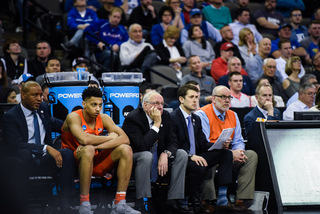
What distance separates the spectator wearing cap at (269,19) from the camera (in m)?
13.2

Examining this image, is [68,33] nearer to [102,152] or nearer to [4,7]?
[4,7]

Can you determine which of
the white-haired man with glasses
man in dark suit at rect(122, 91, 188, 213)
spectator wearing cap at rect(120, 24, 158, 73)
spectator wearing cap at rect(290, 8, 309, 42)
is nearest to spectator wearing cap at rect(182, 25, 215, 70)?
spectator wearing cap at rect(120, 24, 158, 73)

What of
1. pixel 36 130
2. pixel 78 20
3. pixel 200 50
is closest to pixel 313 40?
pixel 200 50

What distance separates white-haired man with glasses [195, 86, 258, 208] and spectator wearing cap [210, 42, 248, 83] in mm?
3388

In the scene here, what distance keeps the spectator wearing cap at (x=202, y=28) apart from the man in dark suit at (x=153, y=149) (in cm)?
526

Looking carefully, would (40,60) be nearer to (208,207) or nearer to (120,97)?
(120,97)

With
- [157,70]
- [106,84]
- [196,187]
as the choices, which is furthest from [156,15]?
[196,187]

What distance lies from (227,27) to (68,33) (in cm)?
335

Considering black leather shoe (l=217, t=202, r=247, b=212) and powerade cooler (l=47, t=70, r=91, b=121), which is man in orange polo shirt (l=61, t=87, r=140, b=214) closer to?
powerade cooler (l=47, t=70, r=91, b=121)

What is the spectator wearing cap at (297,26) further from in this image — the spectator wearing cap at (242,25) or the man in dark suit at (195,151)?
the man in dark suit at (195,151)

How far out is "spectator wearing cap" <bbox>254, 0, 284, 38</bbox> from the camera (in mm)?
13234

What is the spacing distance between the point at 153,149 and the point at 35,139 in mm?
1355

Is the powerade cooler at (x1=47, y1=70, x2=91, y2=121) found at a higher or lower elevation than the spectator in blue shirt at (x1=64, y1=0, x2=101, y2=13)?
lower

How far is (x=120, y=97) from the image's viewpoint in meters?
6.56
